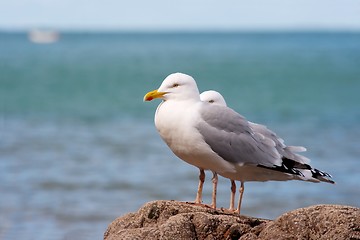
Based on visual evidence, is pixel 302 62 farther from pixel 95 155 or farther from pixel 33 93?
pixel 95 155

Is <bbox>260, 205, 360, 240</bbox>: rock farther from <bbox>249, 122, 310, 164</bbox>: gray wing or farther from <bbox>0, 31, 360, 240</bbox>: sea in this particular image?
<bbox>0, 31, 360, 240</bbox>: sea

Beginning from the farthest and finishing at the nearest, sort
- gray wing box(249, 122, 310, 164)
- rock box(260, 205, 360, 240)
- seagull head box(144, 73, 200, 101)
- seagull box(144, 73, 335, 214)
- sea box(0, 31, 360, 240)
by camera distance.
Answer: sea box(0, 31, 360, 240), gray wing box(249, 122, 310, 164), seagull head box(144, 73, 200, 101), seagull box(144, 73, 335, 214), rock box(260, 205, 360, 240)

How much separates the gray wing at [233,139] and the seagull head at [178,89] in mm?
131

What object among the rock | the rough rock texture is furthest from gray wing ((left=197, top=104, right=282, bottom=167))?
the rock

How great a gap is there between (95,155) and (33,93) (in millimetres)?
19683

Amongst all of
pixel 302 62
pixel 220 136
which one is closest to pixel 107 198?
pixel 220 136

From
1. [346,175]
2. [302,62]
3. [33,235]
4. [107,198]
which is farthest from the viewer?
[302,62]

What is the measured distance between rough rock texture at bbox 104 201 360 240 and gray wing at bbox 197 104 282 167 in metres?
0.66

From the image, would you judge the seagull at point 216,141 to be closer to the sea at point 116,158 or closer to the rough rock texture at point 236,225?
the rough rock texture at point 236,225

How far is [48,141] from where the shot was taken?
17953 mm

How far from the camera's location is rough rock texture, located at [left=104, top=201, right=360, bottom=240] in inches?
207

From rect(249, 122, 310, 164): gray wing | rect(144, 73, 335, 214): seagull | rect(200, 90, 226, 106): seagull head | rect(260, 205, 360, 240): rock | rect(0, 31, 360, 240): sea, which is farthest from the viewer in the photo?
rect(0, 31, 360, 240): sea

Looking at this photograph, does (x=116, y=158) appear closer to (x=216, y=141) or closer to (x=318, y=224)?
(x=216, y=141)

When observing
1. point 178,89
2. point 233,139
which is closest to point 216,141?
point 233,139
